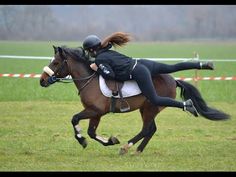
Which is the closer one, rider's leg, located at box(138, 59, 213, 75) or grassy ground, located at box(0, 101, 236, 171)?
grassy ground, located at box(0, 101, 236, 171)

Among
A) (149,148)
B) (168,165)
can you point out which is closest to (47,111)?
(149,148)

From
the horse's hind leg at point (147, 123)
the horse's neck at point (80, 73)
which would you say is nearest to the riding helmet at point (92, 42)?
the horse's neck at point (80, 73)

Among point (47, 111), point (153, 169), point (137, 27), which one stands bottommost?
point (137, 27)

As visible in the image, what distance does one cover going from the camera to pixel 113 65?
898cm

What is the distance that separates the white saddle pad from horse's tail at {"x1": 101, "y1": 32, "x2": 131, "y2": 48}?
568 millimetres

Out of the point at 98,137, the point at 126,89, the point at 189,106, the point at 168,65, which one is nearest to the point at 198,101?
the point at 189,106

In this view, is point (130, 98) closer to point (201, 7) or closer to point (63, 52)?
point (63, 52)

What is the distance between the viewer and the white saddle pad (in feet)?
30.0

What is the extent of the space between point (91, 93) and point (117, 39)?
968 millimetres

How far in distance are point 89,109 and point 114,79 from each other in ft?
2.05

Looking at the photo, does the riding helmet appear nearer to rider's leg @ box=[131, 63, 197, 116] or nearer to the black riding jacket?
the black riding jacket

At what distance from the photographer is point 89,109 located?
29.8 ft

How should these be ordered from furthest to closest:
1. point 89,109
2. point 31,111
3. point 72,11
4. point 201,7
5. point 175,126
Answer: point 72,11 → point 201,7 → point 31,111 → point 175,126 → point 89,109

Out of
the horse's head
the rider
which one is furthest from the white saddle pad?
the horse's head
